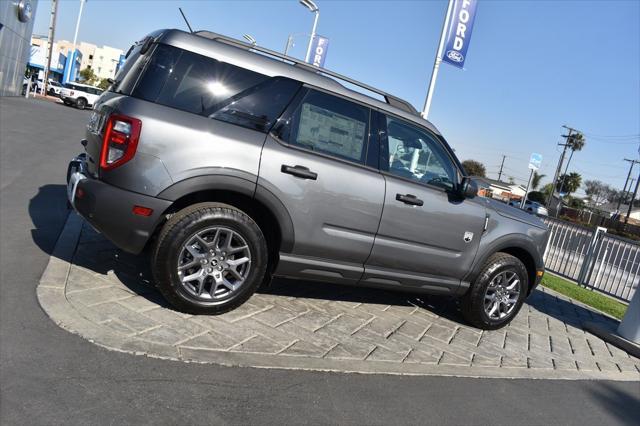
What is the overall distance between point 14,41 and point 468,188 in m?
27.6

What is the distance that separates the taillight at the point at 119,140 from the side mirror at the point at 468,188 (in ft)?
9.93

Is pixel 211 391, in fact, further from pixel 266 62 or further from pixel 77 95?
pixel 77 95

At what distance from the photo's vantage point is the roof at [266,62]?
13.5 ft

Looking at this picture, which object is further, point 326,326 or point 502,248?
point 502,248

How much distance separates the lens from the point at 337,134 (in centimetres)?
461

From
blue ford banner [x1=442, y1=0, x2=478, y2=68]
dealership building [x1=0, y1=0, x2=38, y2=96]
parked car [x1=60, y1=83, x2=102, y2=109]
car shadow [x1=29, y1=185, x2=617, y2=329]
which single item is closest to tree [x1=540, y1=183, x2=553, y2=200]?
parked car [x1=60, y1=83, x2=102, y2=109]

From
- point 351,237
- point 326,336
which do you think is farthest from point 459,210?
point 326,336

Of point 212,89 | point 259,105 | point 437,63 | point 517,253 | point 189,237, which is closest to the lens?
point 189,237

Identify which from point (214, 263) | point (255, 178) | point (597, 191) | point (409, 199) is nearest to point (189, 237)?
point (214, 263)

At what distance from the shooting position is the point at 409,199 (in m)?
4.84

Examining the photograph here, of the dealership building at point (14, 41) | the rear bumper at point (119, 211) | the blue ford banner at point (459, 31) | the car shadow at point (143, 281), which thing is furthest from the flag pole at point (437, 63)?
the dealership building at point (14, 41)

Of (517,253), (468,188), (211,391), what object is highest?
(468,188)

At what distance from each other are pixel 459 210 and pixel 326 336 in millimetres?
1827

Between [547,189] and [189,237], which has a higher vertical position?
[547,189]
